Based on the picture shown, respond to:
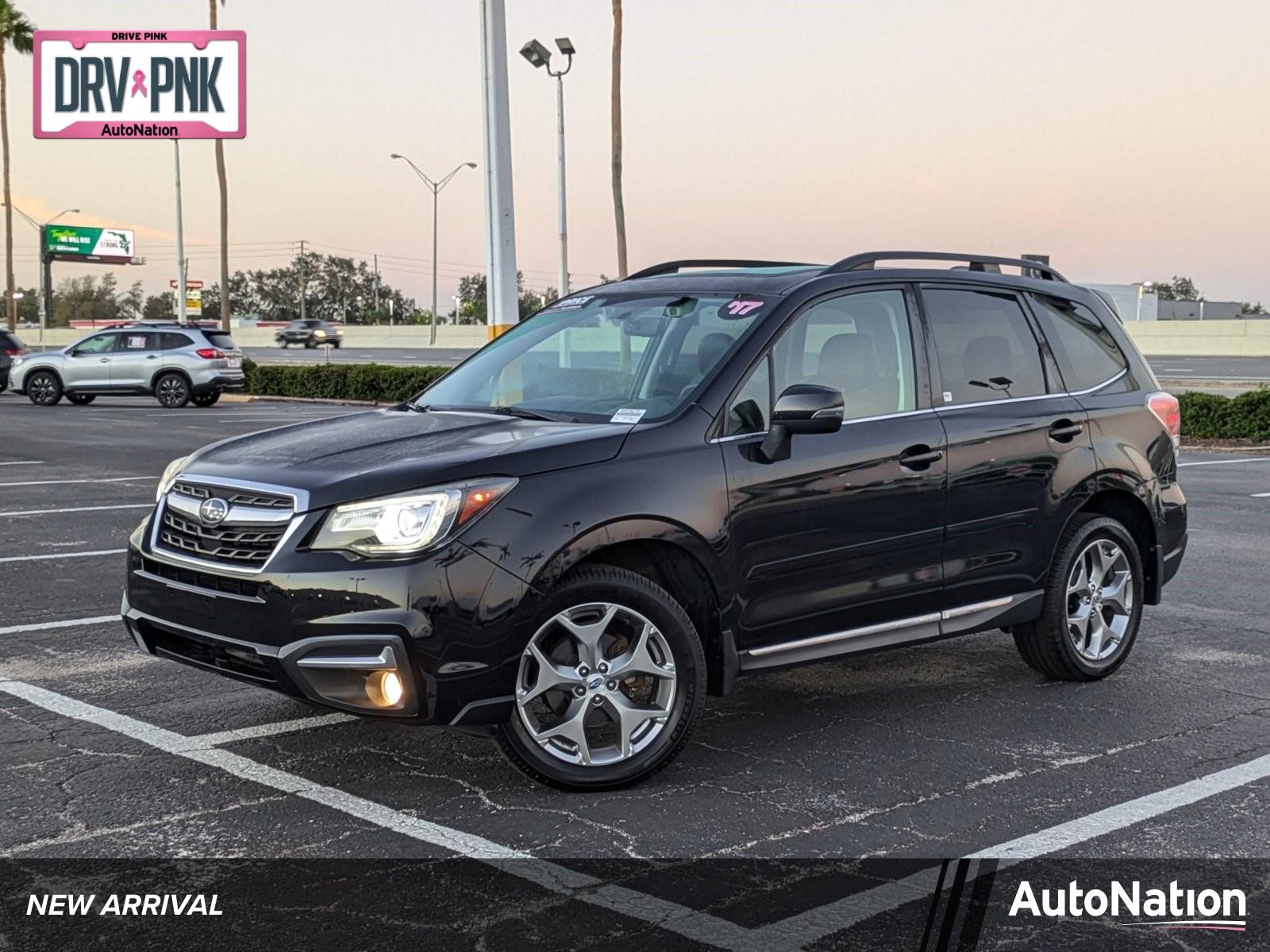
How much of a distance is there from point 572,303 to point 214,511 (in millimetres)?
2153

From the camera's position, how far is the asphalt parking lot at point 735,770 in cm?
454

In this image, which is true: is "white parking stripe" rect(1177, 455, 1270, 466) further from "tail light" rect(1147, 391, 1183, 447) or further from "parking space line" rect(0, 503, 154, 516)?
"parking space line" rect(0, 503, 154, 516)

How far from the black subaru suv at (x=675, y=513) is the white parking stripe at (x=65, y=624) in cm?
258

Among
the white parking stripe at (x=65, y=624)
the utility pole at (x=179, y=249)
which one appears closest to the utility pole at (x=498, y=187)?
the white parking stripe at (x=65, y=624)

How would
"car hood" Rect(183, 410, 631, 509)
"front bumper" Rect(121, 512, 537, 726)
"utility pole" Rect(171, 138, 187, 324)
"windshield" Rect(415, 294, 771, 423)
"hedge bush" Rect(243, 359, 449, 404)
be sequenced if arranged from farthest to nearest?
1. "utility pole" Rect(171, 138, 187, 324)
2. "hedge bush" Rect(243, 359, 449, 404)
3. "windshield" Rect(415, 294, 771, 423)
4. "car hood" Rect(183, 410, 631, 509)
5. "front bumper" Rect(121, 512, 537, 726)

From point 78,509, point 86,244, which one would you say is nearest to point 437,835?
point 78,509

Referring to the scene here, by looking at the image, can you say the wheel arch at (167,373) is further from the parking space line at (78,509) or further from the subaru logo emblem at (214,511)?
the subaru logo emblem at (214,511)

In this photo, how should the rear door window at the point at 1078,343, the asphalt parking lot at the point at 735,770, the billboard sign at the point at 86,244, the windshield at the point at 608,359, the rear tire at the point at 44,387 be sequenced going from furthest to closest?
the billboard sign at the point at 86,244 < the rear tire at the point at 44,387 < the rear door window at the point at 1078,343 < the windshield at the point at 608,359 < the asphalt parking lot at the point at 735,770

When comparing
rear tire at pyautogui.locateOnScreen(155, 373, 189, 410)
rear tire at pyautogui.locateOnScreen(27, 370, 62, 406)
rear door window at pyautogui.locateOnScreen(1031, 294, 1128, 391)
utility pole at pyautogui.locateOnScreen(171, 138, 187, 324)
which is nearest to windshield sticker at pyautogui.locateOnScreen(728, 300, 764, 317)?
rear door window at pyautogui.locateOnScreen(1031, 294, 1128, 391)

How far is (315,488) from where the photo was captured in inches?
190

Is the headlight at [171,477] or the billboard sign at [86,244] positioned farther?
the billboard sign at [86,244]

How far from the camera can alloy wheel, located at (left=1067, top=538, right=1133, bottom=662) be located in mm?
6688

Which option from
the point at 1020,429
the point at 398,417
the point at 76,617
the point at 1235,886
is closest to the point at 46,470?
the point at 76,617

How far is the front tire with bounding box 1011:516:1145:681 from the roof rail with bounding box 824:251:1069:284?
1.25 meters
